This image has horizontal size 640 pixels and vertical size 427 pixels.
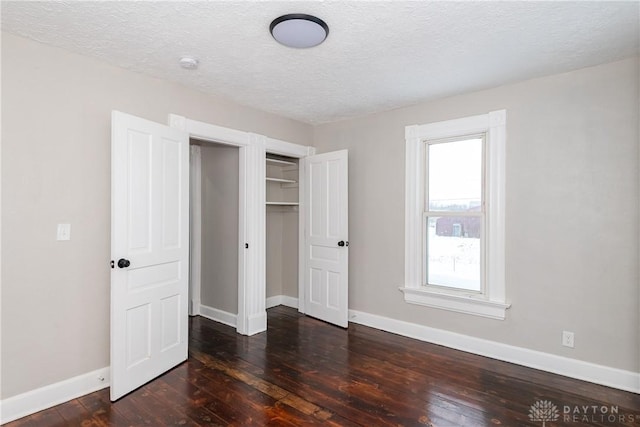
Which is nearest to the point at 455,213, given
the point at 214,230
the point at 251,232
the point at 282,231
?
the point at 251,232

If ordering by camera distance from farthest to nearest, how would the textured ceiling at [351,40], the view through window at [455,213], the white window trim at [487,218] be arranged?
the view through window at [455,213] → the white window trim at [487,218] → the textured ceiling at [351,40]

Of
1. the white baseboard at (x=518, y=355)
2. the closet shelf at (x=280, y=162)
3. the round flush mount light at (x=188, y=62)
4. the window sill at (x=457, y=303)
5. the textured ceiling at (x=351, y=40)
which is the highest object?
the textured ceiling at (x=351, y=40)

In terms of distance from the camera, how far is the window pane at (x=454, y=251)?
140 inches

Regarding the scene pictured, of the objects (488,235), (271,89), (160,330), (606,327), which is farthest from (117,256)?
(606,327)

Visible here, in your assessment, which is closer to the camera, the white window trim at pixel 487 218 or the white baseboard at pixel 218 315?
the white window trim at pixel 487 218

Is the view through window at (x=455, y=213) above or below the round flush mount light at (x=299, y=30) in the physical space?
below

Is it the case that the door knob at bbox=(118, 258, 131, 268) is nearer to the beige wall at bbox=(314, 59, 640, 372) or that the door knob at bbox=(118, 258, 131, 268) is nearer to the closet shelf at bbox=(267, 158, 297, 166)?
the closet shelf at bbox=(267, 158, 297, 166)

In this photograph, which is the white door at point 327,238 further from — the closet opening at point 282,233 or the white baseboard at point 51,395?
the white baseboard at point 51,395

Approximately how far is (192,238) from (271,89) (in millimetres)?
2418

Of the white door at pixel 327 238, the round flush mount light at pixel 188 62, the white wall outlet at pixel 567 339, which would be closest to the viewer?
the round flush mount light at pixel 188 62

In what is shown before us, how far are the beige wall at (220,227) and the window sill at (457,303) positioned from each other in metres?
2.08

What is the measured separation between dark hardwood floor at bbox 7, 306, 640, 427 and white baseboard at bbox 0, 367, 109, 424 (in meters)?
0.06

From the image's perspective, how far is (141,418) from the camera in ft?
7.68

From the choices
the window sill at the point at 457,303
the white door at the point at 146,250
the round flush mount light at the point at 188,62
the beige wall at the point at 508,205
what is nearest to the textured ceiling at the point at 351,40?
the round flush mount light at the point at 188,62
